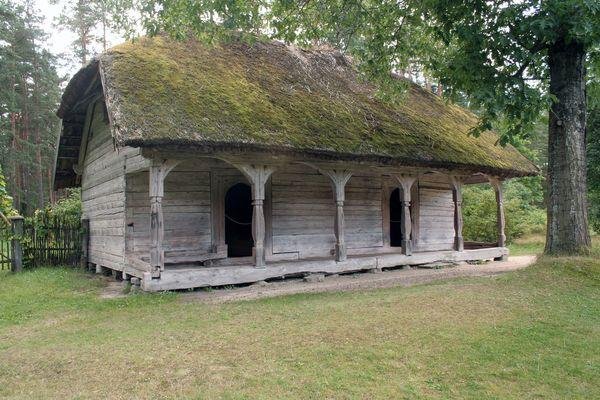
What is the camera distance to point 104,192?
41.2ft

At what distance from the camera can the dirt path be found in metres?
8.80

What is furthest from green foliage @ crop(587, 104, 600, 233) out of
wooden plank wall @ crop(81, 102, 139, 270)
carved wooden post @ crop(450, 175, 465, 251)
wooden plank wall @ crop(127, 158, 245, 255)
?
wooden plank wall @ crop(81, 102, 139, 270)

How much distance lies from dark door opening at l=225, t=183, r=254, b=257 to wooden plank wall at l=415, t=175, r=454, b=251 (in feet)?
18.3

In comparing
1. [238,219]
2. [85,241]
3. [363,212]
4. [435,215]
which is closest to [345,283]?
Result: [238,219]

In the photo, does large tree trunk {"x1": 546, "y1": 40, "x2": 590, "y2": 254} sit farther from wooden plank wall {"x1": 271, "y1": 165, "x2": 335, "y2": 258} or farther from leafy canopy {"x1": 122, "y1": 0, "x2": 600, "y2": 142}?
wooden plank wall {"x1": 271, "y1": 165, "x2": 335, "y2": 258}

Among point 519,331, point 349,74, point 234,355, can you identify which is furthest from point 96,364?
point 349,74

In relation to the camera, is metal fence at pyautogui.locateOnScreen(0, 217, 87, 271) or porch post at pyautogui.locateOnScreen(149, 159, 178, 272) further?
metal fence at pyautogui.locateOnScreen(0, 217, 87, 271)

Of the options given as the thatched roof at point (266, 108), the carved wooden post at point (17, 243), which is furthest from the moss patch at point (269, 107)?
the carved wooden post at point (17, 243)

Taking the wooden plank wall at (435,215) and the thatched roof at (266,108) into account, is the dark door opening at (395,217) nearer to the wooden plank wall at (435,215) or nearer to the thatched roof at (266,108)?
the wooden plank wall at (435,215)

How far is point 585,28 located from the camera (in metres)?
6.77

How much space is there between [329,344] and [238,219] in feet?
24.1

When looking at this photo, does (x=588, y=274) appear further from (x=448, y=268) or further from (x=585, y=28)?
(x=448, y=268)

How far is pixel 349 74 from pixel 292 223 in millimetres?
5629

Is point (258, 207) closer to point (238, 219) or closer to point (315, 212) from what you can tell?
point (238, 219)
